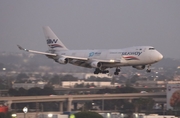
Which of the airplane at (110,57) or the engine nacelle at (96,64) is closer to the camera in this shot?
the airplane at (110,57)

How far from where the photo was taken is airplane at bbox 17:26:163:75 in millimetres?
81250

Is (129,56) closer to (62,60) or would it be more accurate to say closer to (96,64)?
(96,64)

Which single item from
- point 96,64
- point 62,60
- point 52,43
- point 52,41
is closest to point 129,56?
point 96,64

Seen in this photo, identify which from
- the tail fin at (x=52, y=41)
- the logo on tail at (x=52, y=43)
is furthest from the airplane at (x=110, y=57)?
the logo on tail at (x=52, y=43)

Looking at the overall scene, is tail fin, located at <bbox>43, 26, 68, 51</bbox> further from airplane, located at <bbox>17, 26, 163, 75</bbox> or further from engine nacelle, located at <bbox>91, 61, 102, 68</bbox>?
engine nacelle, located at <bbox>91, 61, 102, 68</bbox>

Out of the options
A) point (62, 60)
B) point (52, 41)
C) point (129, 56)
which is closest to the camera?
point (129, 56)

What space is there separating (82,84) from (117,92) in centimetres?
2099

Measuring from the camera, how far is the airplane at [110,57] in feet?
267

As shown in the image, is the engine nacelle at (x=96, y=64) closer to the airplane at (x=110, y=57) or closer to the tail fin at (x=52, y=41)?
the airplane at (x=110, y=57)

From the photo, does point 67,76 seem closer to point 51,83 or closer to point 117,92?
point 51,83

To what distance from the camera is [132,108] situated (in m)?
142

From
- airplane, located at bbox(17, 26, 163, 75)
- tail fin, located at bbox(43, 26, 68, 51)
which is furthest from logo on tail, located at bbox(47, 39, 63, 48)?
airplane, located at bbox(17, 26, 163, 75)

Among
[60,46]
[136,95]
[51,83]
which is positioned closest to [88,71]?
[51,83]

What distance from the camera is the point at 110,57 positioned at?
279 ft
